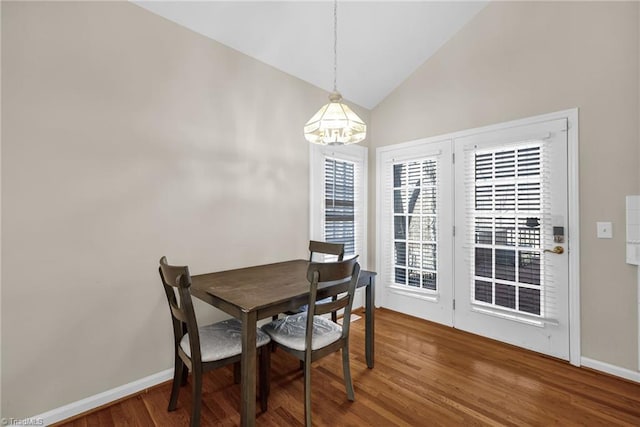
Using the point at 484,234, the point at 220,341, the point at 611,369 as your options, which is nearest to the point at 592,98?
the point at 484,234

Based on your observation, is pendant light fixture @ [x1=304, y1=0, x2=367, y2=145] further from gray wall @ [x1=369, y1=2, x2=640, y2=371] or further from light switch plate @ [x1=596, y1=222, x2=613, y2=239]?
light switch plate @ [x1=596, y1=222, x2=613, y2=239]

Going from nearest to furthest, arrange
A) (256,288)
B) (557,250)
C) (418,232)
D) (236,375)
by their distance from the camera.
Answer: (256,288), (236,375), (557,250), (418,232)

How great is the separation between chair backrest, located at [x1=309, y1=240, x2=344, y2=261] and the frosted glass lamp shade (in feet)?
3.44

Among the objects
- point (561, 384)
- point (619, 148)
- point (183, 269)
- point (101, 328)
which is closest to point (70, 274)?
point (101, 328)

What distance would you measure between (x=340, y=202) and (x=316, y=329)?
1.78 m

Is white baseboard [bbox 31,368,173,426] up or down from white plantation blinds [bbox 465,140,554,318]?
down

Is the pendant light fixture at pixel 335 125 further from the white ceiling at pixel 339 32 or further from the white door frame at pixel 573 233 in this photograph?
the white door frame at pixel 573 233

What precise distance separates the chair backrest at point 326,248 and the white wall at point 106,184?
62 cm

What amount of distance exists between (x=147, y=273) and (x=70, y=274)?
420 mm

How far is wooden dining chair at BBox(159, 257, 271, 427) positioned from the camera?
1.52m

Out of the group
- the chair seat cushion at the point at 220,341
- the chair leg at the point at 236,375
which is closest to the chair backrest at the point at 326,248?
the chair seat cushion at the point at 220,341

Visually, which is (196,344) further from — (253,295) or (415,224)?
(415,224)

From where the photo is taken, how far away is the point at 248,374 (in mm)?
1479

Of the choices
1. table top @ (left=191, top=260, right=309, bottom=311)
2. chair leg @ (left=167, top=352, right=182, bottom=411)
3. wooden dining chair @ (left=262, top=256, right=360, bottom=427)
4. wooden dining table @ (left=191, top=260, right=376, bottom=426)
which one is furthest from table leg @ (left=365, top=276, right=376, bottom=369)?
chair leg @ (left=167, top=352, right=182, bottom=411)
